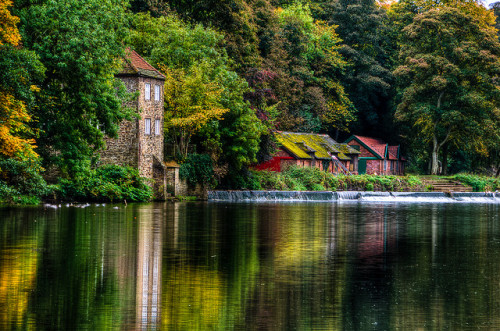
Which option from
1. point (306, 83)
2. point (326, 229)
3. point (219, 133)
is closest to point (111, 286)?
point (326, 229)

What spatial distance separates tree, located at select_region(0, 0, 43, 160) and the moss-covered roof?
122ft

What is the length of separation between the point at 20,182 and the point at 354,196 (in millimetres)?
31335

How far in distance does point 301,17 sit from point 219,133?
32338 millimetres

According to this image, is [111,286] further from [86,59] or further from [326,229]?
[86,59]

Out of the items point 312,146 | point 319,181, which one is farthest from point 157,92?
point 312,146

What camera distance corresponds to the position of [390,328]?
431 inches

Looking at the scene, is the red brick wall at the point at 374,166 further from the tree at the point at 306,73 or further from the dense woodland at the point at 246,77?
the tree at the point at 306,73

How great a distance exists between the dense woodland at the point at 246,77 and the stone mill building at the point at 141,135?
1697 millimetres

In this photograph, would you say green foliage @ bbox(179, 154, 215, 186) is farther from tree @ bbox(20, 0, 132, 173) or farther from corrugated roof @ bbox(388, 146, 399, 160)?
corrugated roof @ bbox(388, 146, 399, 160)

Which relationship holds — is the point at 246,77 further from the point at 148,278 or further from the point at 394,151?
the point at 148,278

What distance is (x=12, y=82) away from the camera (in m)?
30.3

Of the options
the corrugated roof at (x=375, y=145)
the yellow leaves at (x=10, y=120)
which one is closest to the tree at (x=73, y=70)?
the yellow leaves at (x=10, y=120)

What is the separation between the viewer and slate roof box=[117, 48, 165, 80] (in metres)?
50.0

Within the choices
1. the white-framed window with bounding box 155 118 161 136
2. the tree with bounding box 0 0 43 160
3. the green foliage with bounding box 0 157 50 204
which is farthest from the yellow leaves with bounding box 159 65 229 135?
the tree with bounding box 0 0 43 160
